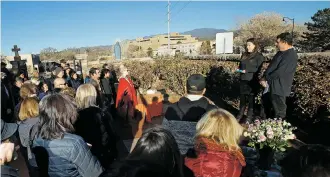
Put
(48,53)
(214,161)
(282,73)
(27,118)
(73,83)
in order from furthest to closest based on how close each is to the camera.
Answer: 1. (48,53)
2. (73,83)
3. (282,73)
4. (27,118)
5. (214,161)

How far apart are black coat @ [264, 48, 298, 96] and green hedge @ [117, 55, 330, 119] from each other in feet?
2.52

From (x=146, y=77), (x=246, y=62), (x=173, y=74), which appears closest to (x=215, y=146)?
(x=246, y=62)

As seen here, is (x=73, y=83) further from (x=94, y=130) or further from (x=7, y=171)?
(x=7, y=171)

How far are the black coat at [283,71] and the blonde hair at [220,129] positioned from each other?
2.66 meters

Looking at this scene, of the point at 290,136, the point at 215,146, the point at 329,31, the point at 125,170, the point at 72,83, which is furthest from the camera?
the point at 329,31

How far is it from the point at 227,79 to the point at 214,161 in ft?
24.1

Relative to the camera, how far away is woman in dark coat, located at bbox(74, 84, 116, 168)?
3.04 m

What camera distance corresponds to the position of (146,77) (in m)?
13.3

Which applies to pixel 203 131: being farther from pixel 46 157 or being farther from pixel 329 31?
pixel 329 31

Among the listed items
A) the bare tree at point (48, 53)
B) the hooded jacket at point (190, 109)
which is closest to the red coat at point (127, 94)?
the hooded jacket at point (190, 109)

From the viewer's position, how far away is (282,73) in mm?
4473

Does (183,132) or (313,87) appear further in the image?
(313,87)

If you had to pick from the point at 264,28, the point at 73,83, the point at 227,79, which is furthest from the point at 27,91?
the point at 264,28

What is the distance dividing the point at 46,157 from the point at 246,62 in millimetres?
4378
